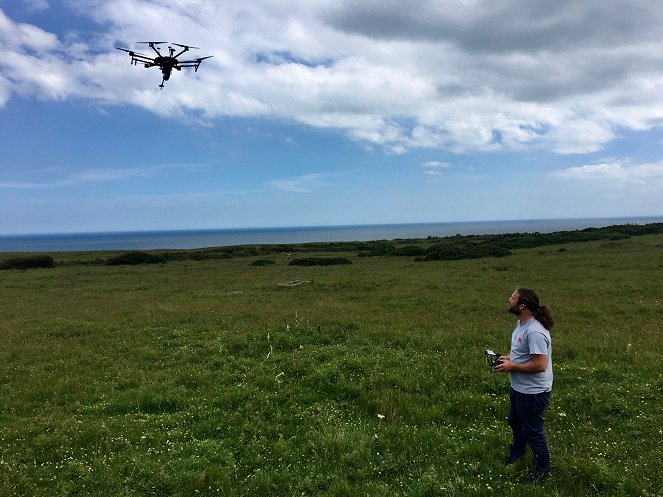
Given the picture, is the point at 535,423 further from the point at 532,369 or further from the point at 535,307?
the point at 535,307

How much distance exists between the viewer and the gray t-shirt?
6.35 metres

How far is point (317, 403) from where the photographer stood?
969 cm

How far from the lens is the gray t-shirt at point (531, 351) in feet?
20.8

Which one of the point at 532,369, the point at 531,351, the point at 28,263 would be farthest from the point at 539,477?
the point at 28,263

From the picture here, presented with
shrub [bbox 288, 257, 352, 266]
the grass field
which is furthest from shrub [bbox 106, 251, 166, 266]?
the grass field

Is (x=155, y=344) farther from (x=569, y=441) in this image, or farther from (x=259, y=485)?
(x=569, y=441)

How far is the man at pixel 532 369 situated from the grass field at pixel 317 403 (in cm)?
57

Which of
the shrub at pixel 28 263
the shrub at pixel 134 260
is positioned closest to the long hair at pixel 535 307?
the shrub at pixel 134 260

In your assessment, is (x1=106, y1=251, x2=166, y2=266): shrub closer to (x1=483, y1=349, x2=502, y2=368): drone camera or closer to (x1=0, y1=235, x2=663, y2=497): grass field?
(x1=0, y1=235, x2=663, y2=497): grass field

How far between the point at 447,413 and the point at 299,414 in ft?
10.0

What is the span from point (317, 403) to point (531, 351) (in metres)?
4.98

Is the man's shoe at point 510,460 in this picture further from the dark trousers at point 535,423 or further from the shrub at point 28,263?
the shrub at point 28,263

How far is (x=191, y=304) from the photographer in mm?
25734

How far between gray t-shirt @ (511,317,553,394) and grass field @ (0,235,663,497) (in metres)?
1.40
